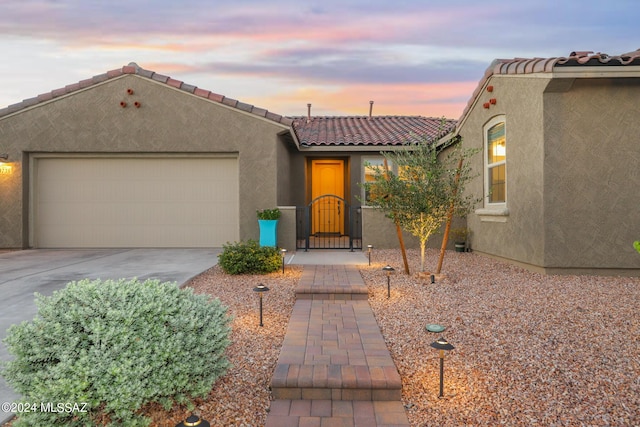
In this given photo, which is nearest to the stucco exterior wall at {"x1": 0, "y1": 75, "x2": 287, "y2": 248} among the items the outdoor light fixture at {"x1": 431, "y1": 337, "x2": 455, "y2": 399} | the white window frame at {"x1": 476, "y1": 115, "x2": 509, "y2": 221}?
the white window frame at {"x1": 476, "y1": 115, "x2": 509, "y2": 221}

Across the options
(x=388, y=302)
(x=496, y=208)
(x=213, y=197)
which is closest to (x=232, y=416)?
(x=388, y=302)

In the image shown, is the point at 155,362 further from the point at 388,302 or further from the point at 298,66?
the point at 298,66

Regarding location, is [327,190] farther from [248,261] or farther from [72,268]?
[72,268]

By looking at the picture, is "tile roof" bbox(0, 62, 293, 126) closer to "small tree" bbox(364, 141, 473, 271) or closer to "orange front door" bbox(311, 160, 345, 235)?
"orange front door" bbox(311, 160, 345, 235)

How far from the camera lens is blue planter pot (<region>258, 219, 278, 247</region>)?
10.0m

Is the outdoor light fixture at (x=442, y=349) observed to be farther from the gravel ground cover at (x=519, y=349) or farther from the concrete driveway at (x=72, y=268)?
the concrete driveway at (x=72, y=268)

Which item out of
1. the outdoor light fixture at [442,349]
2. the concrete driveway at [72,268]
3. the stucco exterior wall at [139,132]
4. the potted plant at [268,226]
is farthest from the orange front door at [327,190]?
the outdoor light fixture at [442,349]

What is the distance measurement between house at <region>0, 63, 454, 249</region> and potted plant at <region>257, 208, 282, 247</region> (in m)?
0.49

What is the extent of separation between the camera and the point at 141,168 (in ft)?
36.4

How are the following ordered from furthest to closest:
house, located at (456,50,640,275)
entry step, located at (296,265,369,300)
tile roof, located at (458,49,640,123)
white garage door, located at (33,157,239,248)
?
white garage door, located at (33,157,239,248) < house, located at (456,50,640,275) < tile roof, located at (458,49,640,123) < entry step, located at (296,265,369,300)

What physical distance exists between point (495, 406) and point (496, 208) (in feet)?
22.4

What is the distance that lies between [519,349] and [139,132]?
1045cm

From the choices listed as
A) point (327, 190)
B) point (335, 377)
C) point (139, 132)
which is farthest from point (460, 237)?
point (139, 132)

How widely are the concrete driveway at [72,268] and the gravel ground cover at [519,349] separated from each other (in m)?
3.54
